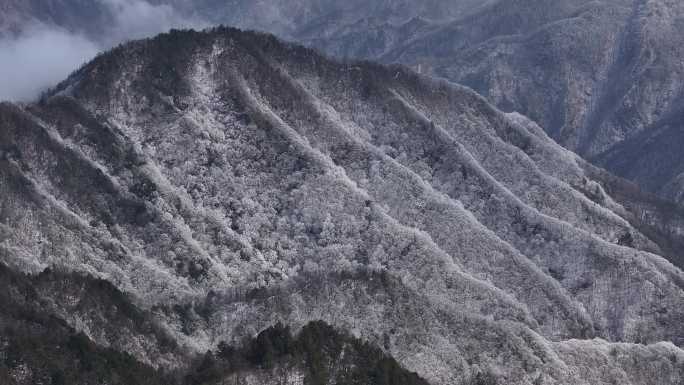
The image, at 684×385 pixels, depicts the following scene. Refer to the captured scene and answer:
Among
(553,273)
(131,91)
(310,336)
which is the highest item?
(131,91)

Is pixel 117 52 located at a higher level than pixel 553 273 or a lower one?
higher

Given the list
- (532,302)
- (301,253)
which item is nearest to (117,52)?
(301,253)

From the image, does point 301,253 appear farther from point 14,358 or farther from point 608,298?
point 14,358

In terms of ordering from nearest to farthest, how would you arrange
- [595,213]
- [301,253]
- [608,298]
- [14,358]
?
[14,358]
[301,253]
[608,298]
[595,213]

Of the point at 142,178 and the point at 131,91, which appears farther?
the point at 131,91

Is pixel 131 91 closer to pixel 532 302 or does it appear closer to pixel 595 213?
pixel 532 302

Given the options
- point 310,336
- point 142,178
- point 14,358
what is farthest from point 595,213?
point 14,358

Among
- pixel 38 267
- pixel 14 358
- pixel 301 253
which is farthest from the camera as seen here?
pixel 301 253
